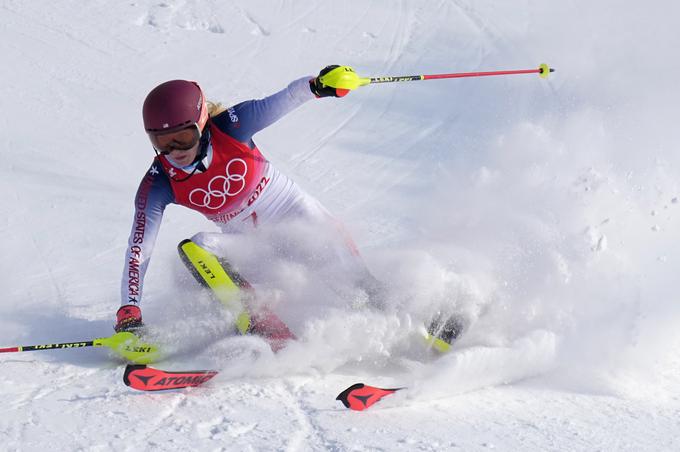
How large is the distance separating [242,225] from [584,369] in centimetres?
202

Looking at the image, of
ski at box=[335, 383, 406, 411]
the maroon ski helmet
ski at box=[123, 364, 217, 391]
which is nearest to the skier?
the maroon ski helmet

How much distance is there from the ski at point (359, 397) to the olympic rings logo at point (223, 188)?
130cm

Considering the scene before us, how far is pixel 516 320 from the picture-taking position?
14.4 feet

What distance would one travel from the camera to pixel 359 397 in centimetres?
344

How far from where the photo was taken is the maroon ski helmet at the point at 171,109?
3717 millimetres

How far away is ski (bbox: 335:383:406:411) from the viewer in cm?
341

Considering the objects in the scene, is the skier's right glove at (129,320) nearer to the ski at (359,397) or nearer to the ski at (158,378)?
the ski at (158,378)

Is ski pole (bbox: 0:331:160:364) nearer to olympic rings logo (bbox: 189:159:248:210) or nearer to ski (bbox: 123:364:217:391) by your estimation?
ski (bbox: 123:364:217:391)

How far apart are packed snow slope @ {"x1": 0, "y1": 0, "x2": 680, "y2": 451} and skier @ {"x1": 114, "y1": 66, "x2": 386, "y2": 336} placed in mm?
213

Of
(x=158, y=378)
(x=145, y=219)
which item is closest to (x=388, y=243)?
(x=145, y=219)

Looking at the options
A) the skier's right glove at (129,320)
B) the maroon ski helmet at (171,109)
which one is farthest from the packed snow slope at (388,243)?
the maroon ski helmet at (171,109)

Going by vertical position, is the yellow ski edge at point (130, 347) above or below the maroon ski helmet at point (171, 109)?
below

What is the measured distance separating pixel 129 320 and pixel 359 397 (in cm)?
130

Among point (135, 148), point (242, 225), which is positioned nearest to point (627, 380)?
point (242, 225)
